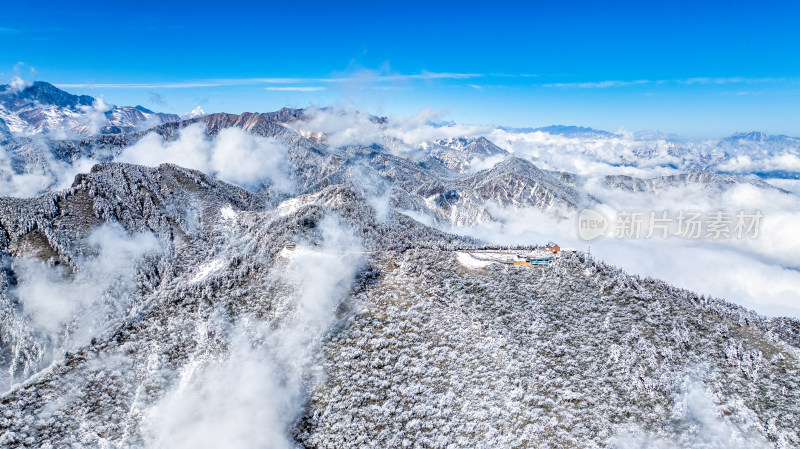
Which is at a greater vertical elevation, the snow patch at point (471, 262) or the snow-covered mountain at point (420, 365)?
the snow patch at point (471, 262)

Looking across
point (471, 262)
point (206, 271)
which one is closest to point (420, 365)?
point (471, 262)

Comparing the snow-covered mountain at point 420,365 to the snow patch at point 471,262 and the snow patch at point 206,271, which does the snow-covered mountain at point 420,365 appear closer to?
the snow patch at point 471,262

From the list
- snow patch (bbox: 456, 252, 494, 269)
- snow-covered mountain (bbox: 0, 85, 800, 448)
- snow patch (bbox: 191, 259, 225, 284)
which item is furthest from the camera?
snow patch (bbox: 191, 259, 225, 284)

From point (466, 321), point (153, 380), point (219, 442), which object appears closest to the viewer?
point (219, 442)

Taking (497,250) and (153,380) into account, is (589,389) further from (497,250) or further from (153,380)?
(153,380)

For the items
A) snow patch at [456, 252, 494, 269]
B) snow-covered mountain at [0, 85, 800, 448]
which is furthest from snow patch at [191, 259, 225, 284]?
snow patch at [456, 252, 494, 269]

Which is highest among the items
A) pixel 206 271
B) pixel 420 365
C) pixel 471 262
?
pixel 471 262

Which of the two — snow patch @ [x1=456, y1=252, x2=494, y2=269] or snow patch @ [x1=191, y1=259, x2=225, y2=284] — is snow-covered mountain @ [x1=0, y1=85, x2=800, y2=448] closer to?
Result: snow patch @ [x1=456, y1=252, x2=494, y2=269]

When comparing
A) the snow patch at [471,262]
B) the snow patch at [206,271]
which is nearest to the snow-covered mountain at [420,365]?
the snow patch at [471,262]

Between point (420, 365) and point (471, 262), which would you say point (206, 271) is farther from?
point (471, 262)

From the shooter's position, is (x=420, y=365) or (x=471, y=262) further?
(x=471, y=262)

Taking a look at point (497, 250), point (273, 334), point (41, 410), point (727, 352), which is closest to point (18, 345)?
point (41, 410)
